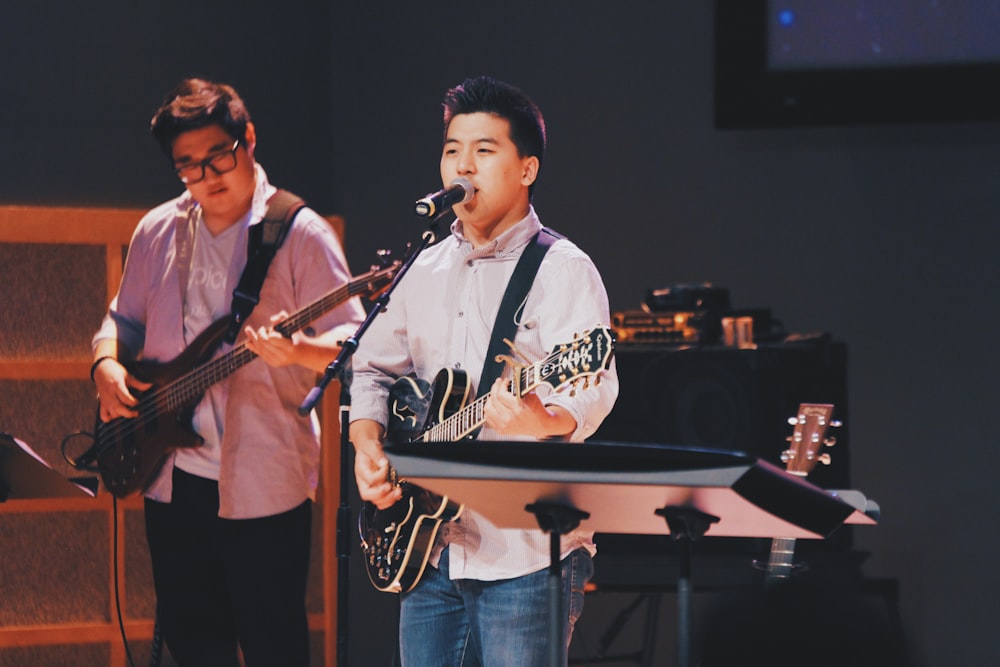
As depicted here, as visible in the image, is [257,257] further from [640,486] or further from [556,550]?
[640,486]

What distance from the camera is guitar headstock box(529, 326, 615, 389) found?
2.00m

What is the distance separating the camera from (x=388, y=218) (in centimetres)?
454

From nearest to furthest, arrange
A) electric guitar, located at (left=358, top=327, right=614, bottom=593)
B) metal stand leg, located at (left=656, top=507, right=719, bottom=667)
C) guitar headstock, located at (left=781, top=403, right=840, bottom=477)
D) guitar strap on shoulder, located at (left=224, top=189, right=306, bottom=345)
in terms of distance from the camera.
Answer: metal stand leg, located at (left=656, top=507, right=719, bottom=667)
electric guitar, located at (left=358, top=327, right=614, bottom=593)
guitar headstock, located at (left=781, top=403, right=840, bottom=477)
guitar strap on shoulder, located at (left=224, top=189, right=306, bottom=345)

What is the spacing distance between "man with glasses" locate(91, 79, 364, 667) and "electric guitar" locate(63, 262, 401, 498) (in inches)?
1.1

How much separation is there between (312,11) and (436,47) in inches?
18.8

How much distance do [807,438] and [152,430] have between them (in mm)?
1703

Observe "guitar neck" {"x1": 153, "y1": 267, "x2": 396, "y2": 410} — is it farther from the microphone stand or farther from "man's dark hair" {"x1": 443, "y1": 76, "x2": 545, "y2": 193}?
"man's dark hair" {"x1": 443, "y1": 76, "x2": 545, "y2": 193}

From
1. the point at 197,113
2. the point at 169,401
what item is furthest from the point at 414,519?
the point at 197,113

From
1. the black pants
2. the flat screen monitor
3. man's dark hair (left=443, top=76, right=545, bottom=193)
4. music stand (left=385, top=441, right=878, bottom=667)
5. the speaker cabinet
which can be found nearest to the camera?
music stand (left=385, top=441, right=878, bottom=667)

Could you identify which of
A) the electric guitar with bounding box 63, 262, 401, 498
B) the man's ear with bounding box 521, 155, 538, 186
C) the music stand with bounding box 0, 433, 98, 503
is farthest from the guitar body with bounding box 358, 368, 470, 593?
the music stand with bounding box 0, 433, 98, 503

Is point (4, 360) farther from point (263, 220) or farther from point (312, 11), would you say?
point (312, 11)

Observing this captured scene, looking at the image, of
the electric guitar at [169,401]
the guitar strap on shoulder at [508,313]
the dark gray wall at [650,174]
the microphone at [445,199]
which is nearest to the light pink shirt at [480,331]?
the guitar strap on shoulder at [508,313]

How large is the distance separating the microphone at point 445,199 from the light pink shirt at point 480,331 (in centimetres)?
12

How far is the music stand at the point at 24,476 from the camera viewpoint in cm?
289
